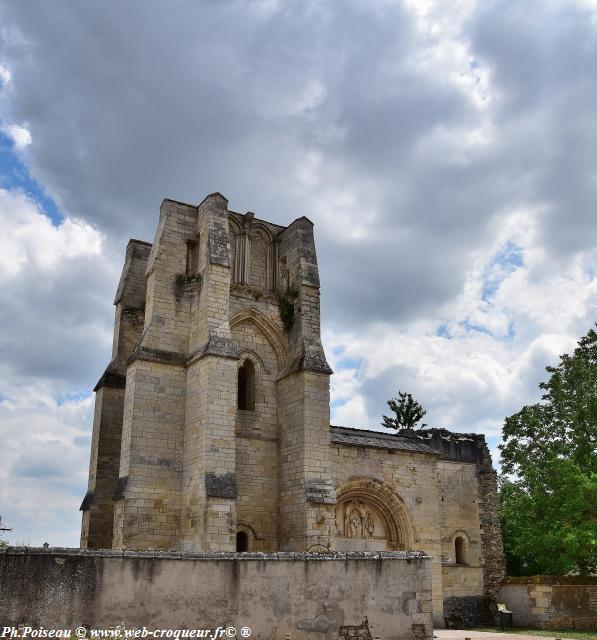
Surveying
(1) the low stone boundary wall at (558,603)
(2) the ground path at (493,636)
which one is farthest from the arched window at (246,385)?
(1) the low stone boundary wall at (558,603)

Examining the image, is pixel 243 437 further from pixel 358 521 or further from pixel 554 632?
pixel 554 632

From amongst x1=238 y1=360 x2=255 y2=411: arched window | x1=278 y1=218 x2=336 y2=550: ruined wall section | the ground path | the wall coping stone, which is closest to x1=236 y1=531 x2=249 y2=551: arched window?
x1=278 y1=218 x2=336 y2=550: ruined wall section

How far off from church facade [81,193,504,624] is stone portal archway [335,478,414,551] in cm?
4

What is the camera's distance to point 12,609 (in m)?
8.43

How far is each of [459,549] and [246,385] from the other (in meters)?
9.49

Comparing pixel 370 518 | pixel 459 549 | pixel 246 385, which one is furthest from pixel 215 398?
pixel 459 549

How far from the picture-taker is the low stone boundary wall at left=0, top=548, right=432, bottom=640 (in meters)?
8.67

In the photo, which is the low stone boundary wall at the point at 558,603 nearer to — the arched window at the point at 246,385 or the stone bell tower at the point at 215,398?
the stone bell tower at the point at 215,398

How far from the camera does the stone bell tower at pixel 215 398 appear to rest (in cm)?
1555

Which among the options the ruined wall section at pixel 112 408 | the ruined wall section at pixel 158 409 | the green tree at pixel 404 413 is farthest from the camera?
the green tree at pixel 404 413

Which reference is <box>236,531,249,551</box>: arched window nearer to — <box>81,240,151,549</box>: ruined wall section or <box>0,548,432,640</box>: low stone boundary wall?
<box>81,240,151,549</box>: ruined wall section

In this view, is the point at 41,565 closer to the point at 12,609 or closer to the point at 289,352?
the point at 12,609

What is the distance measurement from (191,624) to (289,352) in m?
9.96

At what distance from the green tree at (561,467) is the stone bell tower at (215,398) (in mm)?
7110
